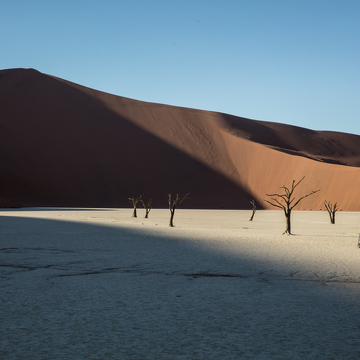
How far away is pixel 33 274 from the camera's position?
6.56 meters

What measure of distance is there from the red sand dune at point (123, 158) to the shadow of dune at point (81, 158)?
13cm

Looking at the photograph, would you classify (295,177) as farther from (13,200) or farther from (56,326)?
(56,326)

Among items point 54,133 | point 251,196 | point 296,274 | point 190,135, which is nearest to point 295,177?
point 251,196

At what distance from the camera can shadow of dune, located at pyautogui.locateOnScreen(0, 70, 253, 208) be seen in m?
55.1

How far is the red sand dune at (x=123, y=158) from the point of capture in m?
56.1

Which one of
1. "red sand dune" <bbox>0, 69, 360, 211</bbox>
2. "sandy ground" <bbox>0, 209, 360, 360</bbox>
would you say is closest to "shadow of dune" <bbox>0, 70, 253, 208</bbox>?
"red sand dune" <bbox>0, 69, 360, 211</bbox>

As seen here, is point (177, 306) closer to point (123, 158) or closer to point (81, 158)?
point (81, 158)

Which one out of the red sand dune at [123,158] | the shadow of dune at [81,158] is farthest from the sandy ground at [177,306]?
the red sand dune at [123,158]

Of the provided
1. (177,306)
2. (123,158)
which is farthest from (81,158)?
(177,306)

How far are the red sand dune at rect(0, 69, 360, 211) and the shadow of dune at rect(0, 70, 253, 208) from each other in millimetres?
131

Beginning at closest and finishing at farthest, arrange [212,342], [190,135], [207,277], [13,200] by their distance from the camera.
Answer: [212,342] → [207,277] → [13,200] → [190,135]

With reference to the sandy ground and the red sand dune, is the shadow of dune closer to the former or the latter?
the red sand dune

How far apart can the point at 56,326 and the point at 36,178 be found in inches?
2107

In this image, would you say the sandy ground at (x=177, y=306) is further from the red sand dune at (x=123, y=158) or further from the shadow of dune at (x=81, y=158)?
the red sand dune at (x=123, y=158)
